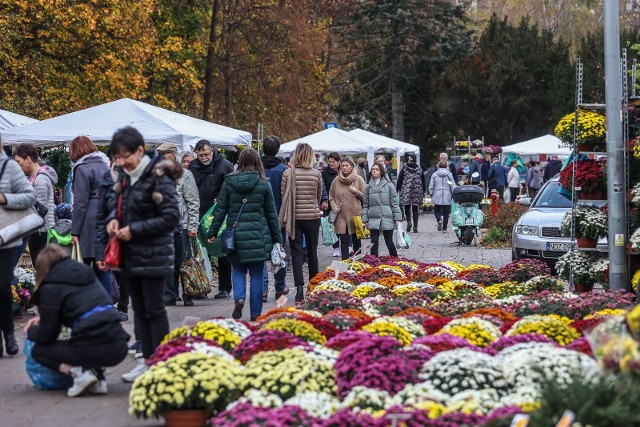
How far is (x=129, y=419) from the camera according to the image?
798cm

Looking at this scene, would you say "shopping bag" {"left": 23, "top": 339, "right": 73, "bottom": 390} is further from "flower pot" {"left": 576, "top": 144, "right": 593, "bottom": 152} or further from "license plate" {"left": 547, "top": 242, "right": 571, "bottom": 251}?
"license plate" {"left": 547, "top": 242, "right": 571, "bottom": 251}

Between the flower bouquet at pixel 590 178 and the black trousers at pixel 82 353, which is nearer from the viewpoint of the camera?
the black trousers at pixel 82 353

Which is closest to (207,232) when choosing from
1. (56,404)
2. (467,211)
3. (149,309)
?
(149,309)

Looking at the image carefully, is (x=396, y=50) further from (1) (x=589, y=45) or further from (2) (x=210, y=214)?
(2) (x=210, y=214)

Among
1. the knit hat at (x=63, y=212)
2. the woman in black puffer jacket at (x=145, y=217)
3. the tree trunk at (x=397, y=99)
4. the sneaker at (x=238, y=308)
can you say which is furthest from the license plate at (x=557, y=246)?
the tree trunk at (x=397, y=99)

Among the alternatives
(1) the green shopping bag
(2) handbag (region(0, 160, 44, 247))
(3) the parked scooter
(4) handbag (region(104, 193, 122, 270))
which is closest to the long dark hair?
(1) the green shopping bag

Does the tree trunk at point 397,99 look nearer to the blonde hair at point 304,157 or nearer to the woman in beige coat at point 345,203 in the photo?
the woman in beige coat at point 345,203

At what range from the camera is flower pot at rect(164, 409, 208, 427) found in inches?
289

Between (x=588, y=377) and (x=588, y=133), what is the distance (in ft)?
27.4

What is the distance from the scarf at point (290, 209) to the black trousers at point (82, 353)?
19.7ft

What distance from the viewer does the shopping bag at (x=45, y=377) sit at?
9047 millimetres

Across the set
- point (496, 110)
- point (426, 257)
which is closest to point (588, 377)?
point (426, 257)

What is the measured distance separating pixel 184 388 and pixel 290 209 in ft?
24.9

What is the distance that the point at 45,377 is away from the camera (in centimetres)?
906
